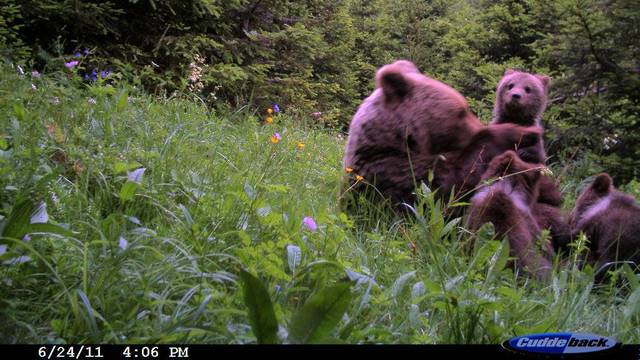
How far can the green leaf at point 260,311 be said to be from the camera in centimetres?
176

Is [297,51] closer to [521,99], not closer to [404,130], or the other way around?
[521,99]

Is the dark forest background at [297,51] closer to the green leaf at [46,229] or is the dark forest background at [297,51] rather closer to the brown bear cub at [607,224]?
the brown bear cub at [607,224]

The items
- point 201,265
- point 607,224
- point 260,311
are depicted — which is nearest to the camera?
point 260,311

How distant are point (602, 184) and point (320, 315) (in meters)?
2.88

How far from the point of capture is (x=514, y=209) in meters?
3.49

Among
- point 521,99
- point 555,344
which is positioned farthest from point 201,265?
point 521,99

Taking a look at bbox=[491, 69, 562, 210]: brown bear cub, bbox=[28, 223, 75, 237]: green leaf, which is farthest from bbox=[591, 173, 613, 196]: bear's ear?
bbox=[28, 223, 75, 237]: green leaf

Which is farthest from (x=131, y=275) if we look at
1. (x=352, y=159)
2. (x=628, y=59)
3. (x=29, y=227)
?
(x=628, y=59)

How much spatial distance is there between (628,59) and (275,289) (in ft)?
16.1

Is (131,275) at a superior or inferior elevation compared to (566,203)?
superior

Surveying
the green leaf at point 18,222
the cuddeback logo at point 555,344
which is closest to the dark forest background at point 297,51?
the green leaf at point 18,222

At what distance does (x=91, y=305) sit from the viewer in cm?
185

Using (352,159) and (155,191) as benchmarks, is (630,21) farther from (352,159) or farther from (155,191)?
(155,191)

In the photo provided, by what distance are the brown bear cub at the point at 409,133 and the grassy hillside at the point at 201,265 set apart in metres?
0.61
